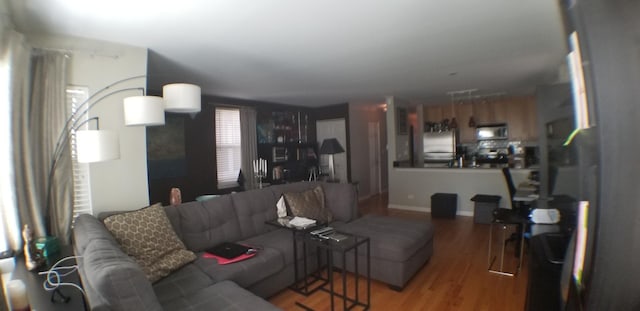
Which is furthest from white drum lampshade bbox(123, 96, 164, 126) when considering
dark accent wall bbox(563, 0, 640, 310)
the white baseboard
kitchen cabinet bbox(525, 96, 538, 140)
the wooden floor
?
kitchen cabinet bbox(525, 96, 538, 140)

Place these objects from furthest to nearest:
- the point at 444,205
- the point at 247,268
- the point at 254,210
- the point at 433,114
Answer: the point at 433,114, the point at 444,205, the point at 254,210, the point at 247,268

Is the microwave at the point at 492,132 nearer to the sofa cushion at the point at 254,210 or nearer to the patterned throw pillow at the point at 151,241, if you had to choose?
the sofa cushion at the point at 254,210

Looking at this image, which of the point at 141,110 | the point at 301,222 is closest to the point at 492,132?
the point at 301,222

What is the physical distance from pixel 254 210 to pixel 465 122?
600 centimetres

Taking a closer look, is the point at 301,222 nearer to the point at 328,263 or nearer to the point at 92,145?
the point at 328,263

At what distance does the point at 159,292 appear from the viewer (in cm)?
192

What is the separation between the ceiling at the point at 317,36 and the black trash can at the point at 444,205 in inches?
83.4

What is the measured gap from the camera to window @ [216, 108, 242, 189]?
524 centimetres

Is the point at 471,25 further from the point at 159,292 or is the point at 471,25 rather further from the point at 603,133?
the point at 159,292

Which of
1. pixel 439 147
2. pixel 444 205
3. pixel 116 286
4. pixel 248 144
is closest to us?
pixel 116 286

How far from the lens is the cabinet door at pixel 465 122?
689cm

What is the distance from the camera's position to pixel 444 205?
506cm

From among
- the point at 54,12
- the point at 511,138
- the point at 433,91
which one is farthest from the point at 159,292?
the point at 511,138

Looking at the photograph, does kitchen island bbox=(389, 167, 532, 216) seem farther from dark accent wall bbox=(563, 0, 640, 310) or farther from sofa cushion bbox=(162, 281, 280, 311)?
dark accent wall bbox=(563, 0, 640, 310)
